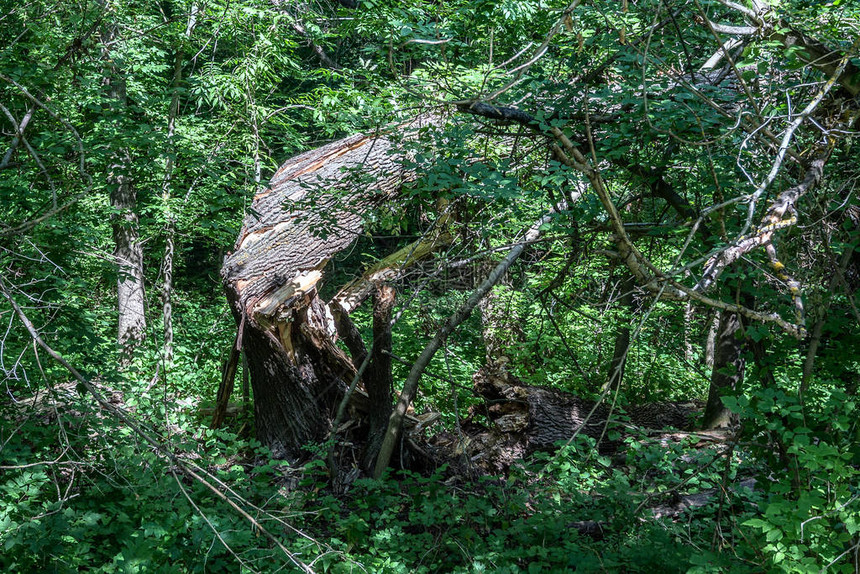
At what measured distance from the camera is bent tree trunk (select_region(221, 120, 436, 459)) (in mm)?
4801

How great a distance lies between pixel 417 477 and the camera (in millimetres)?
4648

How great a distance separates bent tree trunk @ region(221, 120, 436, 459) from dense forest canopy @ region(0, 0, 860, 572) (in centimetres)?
2

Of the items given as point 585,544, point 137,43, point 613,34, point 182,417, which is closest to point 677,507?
point 585,544

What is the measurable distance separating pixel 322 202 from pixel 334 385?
150 centimetres

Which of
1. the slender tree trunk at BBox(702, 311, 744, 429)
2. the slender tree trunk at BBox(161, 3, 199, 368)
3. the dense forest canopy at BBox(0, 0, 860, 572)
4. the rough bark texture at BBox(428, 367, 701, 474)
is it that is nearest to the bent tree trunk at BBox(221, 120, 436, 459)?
the dense forest canopy at BBox(0, 0, 860, 572)

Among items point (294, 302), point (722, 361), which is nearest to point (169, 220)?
point (294, 302)

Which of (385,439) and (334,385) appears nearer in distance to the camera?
(385,439)

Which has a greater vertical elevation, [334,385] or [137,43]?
[137,43]

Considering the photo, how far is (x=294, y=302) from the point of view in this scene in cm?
488

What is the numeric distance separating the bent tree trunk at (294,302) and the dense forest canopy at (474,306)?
24mm

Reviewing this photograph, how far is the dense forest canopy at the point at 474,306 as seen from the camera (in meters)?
2.83

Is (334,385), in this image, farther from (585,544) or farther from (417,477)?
(585,544)

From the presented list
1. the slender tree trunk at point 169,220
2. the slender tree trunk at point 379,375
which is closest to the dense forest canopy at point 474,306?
the slender tree trunk at point 379,375

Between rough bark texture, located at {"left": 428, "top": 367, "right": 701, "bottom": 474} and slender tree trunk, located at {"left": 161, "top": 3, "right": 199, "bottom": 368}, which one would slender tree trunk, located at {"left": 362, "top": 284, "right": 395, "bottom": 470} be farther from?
slender tree trunk, located at {"left": 161, "top": 3, "right": 199, "bottom": 368}
